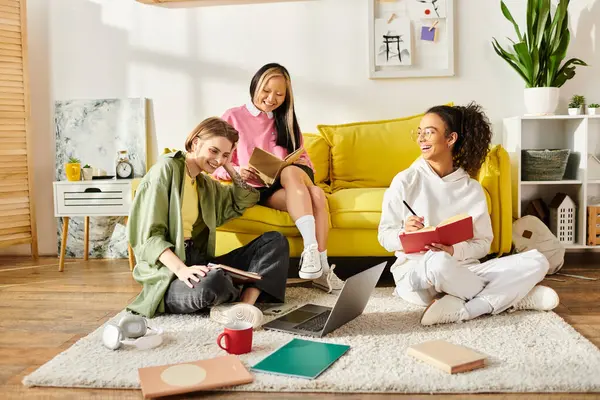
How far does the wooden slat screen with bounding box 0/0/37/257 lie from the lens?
3.50 meters

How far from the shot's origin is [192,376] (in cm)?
155

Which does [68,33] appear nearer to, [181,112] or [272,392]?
[181,112]

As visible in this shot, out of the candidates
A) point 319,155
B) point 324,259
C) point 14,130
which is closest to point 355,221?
point 324,259

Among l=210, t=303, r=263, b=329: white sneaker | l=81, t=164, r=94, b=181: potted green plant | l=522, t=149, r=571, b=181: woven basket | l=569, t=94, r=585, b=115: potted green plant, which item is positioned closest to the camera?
l=210, t=303, r=263, b=329: white sneaker

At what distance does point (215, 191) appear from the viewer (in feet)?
8.01

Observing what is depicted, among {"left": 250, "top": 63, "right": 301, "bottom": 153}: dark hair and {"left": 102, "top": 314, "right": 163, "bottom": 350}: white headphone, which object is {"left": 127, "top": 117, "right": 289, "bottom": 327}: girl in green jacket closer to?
→ {"left": 102, "top": 314, "right": 163, "bottom": 350}: white headphone

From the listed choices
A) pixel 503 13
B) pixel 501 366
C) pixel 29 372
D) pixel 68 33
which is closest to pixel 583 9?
pixel 503 13

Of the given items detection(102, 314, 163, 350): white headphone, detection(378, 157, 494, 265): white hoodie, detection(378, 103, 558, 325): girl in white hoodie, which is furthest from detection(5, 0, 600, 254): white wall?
detection(102, 314, 163, 350): white headphone

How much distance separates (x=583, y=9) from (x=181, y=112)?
244 centimetres

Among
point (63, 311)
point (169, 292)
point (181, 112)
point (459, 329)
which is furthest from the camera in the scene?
point (181, 112)

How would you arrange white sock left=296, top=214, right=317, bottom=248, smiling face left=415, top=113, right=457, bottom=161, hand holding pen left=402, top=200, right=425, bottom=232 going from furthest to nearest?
white sock left=296, top=214, right=317, bottom=248 < smiling face left=415, top=113, right=457, bottom=161 < hand holding pen left=402, top=200, right=425, bottom=232

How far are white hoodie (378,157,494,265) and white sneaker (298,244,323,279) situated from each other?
29cm

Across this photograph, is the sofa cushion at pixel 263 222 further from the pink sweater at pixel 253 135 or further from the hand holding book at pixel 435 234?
the hand holding book at pixel 435 234

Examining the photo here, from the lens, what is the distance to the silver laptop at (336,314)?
1.89m
